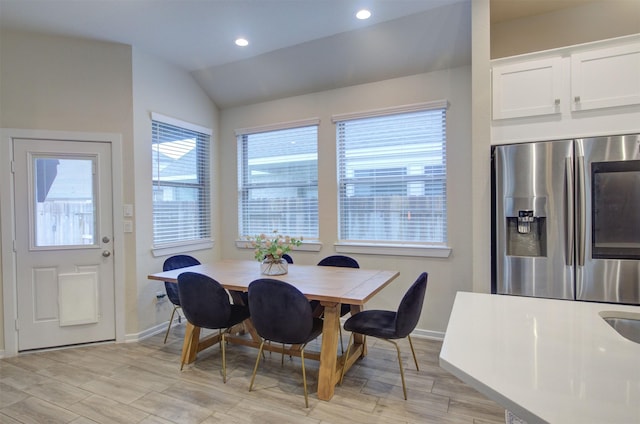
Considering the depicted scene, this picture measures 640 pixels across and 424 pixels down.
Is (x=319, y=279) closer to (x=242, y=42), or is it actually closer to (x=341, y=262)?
(x=341, y=262)

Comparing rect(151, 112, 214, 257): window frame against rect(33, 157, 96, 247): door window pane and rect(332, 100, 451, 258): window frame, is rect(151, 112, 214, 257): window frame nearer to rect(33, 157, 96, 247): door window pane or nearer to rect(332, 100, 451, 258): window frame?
rect(33, 157, 96, 247): door window pane

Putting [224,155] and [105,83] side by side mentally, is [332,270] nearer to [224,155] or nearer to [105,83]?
[224,155]

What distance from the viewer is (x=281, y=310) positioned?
2254mm

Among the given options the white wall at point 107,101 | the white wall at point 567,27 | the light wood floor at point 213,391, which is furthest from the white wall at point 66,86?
the white wall at point 567,27

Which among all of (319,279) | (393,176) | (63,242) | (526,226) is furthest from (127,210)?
(526,226)

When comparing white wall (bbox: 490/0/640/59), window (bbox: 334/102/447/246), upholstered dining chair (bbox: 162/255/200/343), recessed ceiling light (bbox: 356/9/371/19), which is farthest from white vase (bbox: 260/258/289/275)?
white wall (bbox: 490/0/640/59)

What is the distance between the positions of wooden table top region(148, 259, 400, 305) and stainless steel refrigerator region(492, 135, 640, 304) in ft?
3.08

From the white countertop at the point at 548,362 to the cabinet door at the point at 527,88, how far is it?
1469 mm

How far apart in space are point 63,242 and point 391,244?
3347mm

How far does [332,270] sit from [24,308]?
9.72ft

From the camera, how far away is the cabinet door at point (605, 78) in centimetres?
212

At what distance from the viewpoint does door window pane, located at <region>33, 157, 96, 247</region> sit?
3225 millimetres

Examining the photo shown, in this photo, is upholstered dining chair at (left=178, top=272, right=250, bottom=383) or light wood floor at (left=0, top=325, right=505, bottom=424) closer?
light wood floor at (left=0, top=325, right=505, bottom=424)

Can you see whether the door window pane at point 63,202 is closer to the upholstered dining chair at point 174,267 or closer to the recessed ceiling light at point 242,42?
the upholstered dining chair at point 174,267
